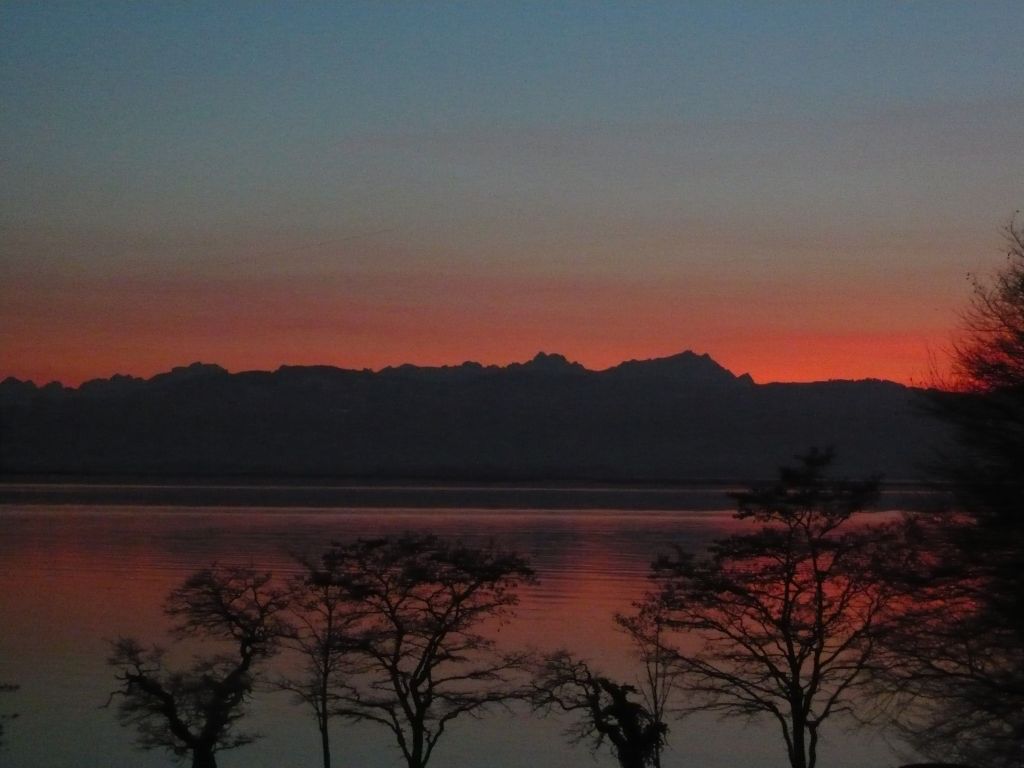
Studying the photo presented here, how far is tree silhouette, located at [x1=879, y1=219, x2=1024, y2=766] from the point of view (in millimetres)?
15156

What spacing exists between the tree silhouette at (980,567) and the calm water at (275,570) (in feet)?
50.3

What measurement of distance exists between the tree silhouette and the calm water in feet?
50.3

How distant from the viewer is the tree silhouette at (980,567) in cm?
1516

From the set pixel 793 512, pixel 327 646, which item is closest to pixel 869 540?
pixel 793 512

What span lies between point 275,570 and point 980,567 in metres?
45.4

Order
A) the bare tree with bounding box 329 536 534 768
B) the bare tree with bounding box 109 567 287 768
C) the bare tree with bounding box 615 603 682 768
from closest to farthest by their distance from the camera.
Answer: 1. the bare tree with bounding box 109 567 287 768
2. the bare tree with bounding box 329 536 534 768
3. the bare tree with bounding box 615 603 682 768

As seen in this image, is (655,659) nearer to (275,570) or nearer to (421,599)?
(421,599)

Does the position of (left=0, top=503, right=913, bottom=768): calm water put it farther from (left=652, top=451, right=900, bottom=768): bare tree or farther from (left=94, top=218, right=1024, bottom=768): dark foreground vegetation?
(left=652, top=451, right=900, bottom=768): bare tree

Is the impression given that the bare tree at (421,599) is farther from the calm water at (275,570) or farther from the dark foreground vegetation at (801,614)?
the calm water at (275,570)

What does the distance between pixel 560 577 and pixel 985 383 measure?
147ft

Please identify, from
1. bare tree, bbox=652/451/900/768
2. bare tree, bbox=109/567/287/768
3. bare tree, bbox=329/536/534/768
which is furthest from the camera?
bare tree, bbox=652/451/900/768

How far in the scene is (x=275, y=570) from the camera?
57.6m

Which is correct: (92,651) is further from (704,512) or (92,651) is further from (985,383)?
(704,512)

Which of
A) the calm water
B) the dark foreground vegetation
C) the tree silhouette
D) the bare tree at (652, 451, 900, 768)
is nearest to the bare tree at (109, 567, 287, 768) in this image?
the dark foreground vegetation
